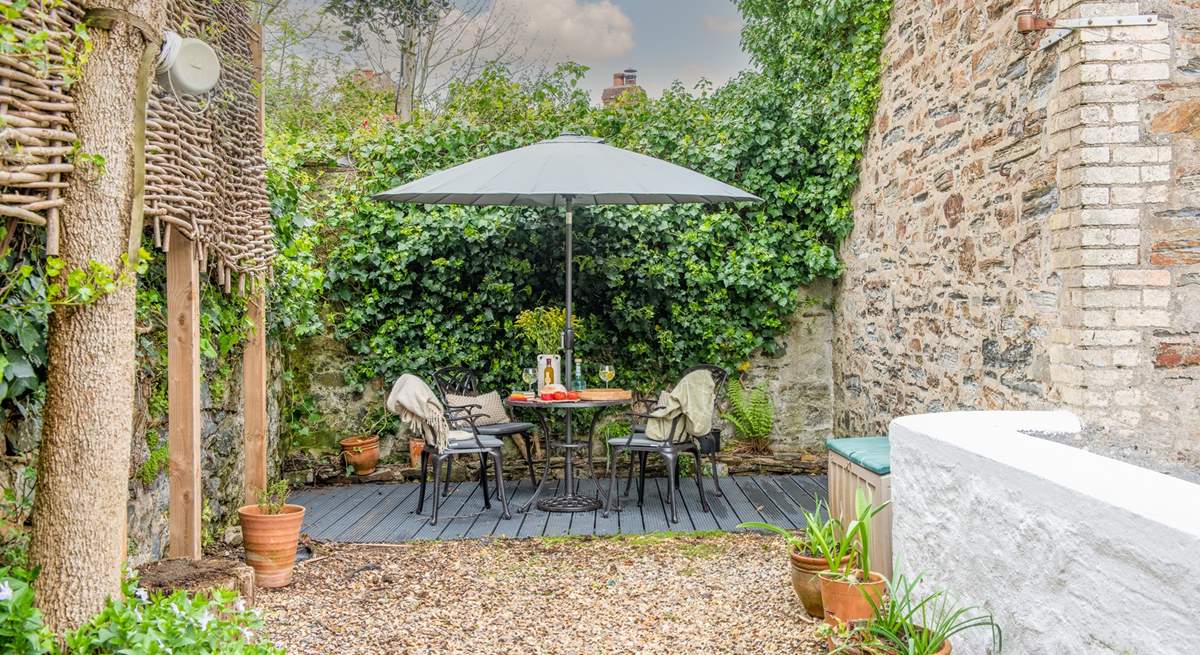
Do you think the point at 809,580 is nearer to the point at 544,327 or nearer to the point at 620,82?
the point at 544,327

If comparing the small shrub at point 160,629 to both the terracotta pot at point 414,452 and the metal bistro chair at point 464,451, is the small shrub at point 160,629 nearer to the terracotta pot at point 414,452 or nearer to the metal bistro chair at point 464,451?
the metal bistro chair at point 464,451

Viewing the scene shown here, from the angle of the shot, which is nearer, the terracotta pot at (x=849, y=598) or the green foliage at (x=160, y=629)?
the green foliage at (x=160, y=629)

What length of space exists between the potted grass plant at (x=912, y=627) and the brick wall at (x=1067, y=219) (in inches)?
40.0

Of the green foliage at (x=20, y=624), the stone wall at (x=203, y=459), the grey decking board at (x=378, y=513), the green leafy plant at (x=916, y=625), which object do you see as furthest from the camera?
the grey decking board at (x=378, y=513)

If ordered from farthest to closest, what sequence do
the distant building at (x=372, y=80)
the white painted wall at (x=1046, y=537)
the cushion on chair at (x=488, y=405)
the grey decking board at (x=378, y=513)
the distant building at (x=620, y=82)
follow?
1. the distant building at (x=620, y=82)
2. the distant building at (x=372, y=80)
3. the cushion on chair at (x=488, y=405)
4. the grey decking board at (x=378, y=513)
5. the white painted wall at (x=1046, y=537)

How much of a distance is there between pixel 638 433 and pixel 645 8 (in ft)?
23.7

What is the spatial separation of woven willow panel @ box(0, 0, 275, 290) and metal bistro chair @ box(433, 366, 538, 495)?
1.75 meters

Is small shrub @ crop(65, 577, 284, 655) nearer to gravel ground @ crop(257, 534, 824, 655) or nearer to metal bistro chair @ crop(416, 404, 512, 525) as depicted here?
gravel ground @ crop(257, 534, 824, 655)

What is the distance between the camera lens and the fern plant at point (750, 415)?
6406 mm

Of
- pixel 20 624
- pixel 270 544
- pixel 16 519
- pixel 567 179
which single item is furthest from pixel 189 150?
pixel 20 624

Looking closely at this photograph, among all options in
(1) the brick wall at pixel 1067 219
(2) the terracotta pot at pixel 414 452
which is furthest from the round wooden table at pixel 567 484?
(1) the brick wall at pixel 1067 219

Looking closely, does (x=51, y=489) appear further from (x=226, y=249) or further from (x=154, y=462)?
(x=226, y=249)

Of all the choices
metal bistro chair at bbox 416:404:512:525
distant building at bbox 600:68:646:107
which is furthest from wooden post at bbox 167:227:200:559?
distant building at bbox 600:68:646:107

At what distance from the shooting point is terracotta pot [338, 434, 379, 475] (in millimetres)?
6188
